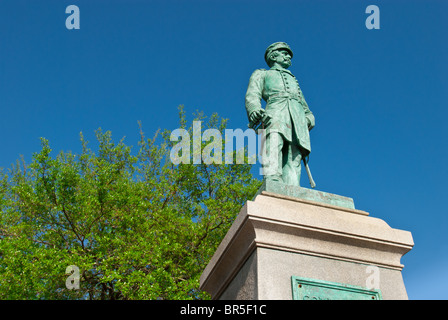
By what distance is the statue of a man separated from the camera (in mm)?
5215

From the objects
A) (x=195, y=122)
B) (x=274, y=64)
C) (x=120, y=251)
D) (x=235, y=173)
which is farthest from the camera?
(x=195, y=122)

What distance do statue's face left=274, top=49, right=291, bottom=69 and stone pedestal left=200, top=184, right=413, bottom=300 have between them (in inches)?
101

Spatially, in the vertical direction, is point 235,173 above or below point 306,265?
above

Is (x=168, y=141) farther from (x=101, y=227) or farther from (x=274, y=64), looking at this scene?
(x=274, y=64)

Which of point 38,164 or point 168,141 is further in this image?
point 168,141

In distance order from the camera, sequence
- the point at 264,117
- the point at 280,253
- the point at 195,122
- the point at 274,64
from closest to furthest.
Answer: the point at 280,253 < the point at 264,117 < the point at 274,64 < the point at 195,122

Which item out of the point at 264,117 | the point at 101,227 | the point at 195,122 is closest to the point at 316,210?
the point at 264,117

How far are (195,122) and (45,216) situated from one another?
24.2 feet

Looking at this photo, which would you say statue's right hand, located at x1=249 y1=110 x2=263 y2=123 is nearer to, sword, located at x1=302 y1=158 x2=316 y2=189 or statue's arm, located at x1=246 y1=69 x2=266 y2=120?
statue's arm, located at x1=246 y1=69 x2=266 y2=120

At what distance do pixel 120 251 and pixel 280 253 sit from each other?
27.8 ft

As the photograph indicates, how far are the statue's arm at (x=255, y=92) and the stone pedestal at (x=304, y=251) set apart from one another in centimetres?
140

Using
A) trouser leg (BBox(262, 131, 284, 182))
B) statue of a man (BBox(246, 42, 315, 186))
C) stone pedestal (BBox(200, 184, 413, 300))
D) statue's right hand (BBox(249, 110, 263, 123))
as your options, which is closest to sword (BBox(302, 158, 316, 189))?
statue of a man (BBox(246, 42, 315, 186))

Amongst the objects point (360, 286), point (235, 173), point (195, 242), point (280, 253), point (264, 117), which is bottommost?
point (360, 286)

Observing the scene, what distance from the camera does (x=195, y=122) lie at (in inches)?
703
